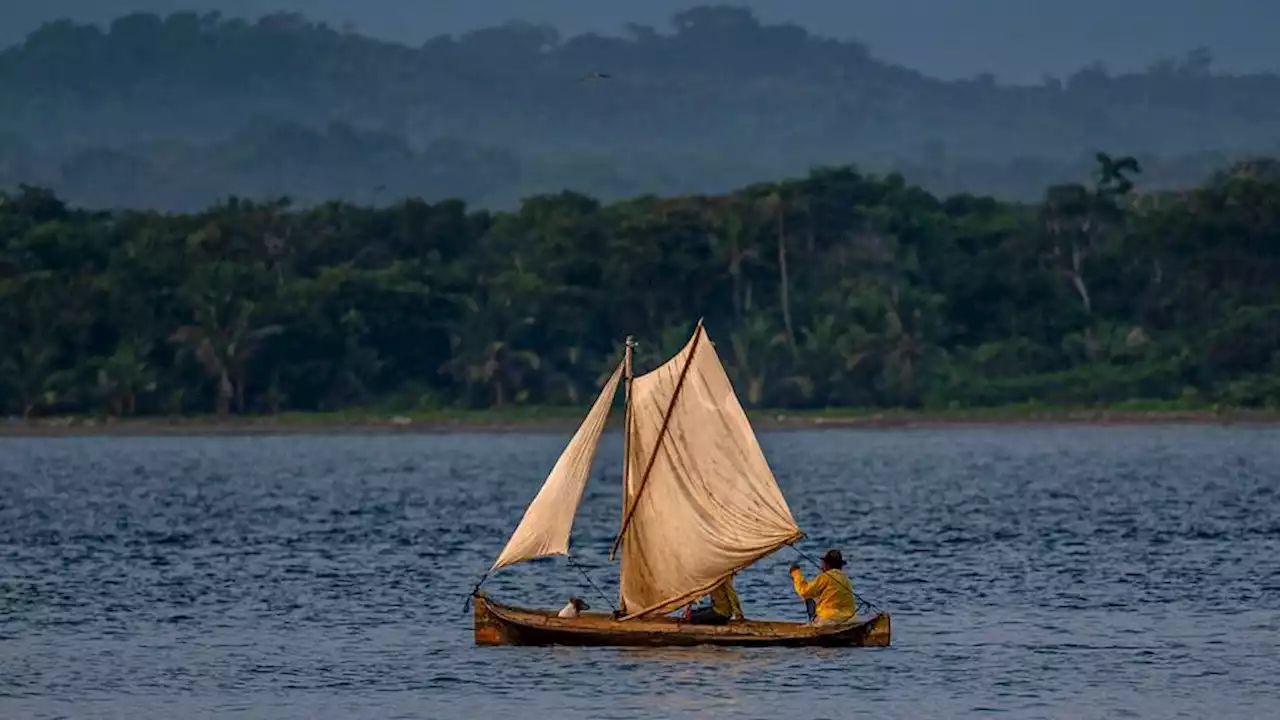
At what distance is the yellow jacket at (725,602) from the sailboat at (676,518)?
49cm

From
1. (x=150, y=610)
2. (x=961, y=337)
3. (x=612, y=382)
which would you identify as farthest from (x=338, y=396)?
(x=612, y=382)

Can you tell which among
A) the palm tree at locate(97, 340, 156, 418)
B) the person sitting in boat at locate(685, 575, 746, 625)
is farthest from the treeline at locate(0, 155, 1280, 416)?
the person sitting in boat at locate(685, 575, 746, 625)

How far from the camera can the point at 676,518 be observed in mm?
50125

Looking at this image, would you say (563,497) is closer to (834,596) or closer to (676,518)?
(676,518)

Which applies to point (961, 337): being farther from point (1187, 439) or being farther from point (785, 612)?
point (785, 612)

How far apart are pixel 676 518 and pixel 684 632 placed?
7.80 feet

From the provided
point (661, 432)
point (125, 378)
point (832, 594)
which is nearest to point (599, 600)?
point (661, 432)

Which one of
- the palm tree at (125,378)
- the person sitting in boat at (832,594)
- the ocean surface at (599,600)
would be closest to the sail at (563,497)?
the ocean surface at (599,600)

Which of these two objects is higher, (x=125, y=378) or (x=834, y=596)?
(x=125, y=378)

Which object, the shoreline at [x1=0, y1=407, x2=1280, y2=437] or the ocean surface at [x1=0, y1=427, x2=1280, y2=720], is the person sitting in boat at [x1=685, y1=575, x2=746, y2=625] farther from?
the shoreline at [x1=0, y1=407, x2=1280, y2=437]

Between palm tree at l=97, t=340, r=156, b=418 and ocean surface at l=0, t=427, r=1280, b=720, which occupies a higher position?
palm tree at l=97, t=340, r=156, b=418

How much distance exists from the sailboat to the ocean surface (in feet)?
1.76

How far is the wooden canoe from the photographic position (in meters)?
48.7

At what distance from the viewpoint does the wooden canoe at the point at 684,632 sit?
48719 millimetres
